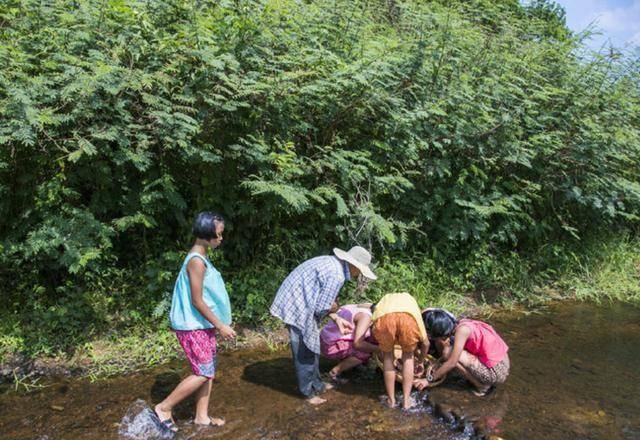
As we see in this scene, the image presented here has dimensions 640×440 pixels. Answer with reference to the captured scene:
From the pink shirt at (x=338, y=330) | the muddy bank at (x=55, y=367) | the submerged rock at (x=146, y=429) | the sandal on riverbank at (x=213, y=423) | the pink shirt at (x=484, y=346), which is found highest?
the pink shirt at (x=484, y=346)

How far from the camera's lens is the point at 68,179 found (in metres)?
5.25

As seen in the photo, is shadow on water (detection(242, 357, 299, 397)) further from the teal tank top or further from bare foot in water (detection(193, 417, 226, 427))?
the teal tank top

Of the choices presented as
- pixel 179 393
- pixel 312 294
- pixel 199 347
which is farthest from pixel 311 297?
pixel 179 393

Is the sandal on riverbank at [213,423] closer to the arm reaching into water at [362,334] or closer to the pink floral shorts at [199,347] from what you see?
the pink floral shorts at [199,347]

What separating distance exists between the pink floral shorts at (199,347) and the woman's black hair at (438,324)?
1.80m

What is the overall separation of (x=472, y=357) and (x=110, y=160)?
158 inches

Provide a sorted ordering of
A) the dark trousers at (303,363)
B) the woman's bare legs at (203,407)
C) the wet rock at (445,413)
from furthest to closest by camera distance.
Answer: the dark trousers at (303,363), the wet rock at (445,413), the woman's bare legs at (203,407)

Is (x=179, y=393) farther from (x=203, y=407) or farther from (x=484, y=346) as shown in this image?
(x=484, y=346)

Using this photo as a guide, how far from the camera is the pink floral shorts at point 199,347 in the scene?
12.9ft

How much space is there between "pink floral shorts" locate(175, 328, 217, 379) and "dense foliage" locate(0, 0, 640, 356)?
152 cm

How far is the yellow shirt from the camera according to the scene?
4.36m

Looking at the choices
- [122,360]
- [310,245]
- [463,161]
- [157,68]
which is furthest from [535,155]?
[122,360]

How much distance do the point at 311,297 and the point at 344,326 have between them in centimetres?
64

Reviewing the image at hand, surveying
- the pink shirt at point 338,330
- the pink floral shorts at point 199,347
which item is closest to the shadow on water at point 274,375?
the pink shirt at point 338,330
